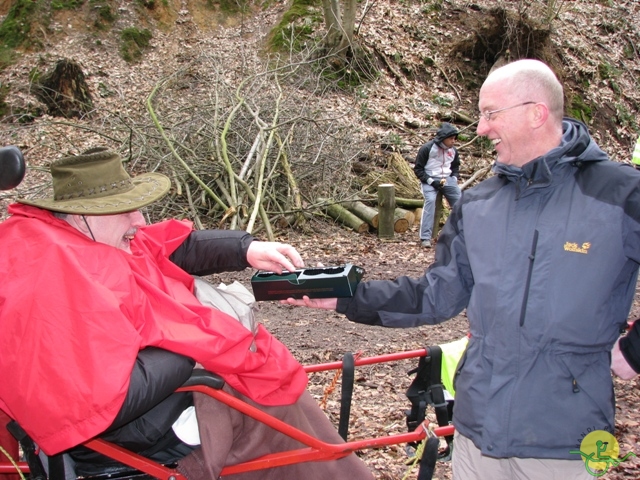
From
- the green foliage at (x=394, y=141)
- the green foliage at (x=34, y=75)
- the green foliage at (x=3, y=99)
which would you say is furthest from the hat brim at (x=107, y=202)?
the green foliage at (x=34, y=75)

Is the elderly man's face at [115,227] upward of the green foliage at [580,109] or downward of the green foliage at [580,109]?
upward

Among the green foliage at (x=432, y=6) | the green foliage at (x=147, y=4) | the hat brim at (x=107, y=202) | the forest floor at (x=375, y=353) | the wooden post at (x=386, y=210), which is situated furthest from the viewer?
the green foliage at (x=432, y=6)

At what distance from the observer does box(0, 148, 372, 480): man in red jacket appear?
188cm

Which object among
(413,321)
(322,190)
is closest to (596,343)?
(413,321)

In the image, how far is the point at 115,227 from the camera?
2.34m

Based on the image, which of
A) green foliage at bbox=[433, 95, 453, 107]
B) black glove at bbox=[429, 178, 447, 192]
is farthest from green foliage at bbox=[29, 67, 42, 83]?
green foliage at bbox=[433, 95, 453, 107]

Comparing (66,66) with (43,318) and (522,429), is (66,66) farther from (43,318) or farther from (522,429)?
(522,429)

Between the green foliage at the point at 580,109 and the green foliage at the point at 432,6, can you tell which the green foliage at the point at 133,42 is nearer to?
the green foliage at the point at 432,6

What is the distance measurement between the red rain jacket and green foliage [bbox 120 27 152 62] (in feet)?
42.8

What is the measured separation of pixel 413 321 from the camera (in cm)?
233

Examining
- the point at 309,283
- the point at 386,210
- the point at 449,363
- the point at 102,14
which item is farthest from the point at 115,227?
the point at 102,14

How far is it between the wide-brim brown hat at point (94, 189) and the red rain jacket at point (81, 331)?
10 centimetres

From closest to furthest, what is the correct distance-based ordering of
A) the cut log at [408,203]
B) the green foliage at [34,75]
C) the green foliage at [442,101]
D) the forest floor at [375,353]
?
the forest floor at [375,353], the cut log at [408,203], the green foliage at [34,75], the green foliage at [442,101]

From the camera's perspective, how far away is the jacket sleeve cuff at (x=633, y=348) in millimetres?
1860
